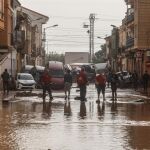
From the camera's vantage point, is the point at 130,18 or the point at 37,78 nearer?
the point at 37,78

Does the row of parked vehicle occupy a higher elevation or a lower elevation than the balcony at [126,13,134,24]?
lower

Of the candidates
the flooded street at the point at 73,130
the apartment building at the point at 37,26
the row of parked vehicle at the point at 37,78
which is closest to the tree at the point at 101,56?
the apartment building at the point at 37,26

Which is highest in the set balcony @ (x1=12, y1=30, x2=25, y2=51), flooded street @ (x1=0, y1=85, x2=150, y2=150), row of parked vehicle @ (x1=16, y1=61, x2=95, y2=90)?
balcony @ (x1=12, y1=30, x2=25, y2=51)

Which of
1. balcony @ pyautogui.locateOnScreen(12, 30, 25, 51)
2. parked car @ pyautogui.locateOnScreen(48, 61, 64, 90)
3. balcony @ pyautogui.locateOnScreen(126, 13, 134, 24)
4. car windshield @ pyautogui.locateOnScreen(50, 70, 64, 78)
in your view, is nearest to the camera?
parked car @ pyautogui.locateOnScreen(48, 61, 64, 90)

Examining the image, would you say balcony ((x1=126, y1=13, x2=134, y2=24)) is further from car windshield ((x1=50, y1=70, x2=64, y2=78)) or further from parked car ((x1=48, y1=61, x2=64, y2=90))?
car windshield ((x1=50, y1=70, x2=64, y2=78))

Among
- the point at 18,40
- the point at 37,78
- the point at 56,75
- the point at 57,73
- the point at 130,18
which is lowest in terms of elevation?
the point at 37,78

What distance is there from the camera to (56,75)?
188 feet

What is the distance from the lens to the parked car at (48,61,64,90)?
184 ft

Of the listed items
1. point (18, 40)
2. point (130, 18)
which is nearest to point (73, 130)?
point (18, 40)

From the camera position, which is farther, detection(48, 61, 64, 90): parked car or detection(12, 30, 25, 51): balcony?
detection(12, 30, 25, 51): balcony

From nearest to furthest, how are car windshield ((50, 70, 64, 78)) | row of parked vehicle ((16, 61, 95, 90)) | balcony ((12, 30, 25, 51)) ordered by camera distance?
row of parked vehicle ((16, 61, 95, 90)) < car windshield ((50, 70, 64, 78)) < balcony ((12, 30, 25, 51))

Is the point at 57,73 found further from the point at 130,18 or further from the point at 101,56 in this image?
the point at 101,56

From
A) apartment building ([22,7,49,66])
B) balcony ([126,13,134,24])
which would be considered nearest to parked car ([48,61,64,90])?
balcony ([126,13,134,24])

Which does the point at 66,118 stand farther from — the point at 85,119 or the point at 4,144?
the point at 4,144
